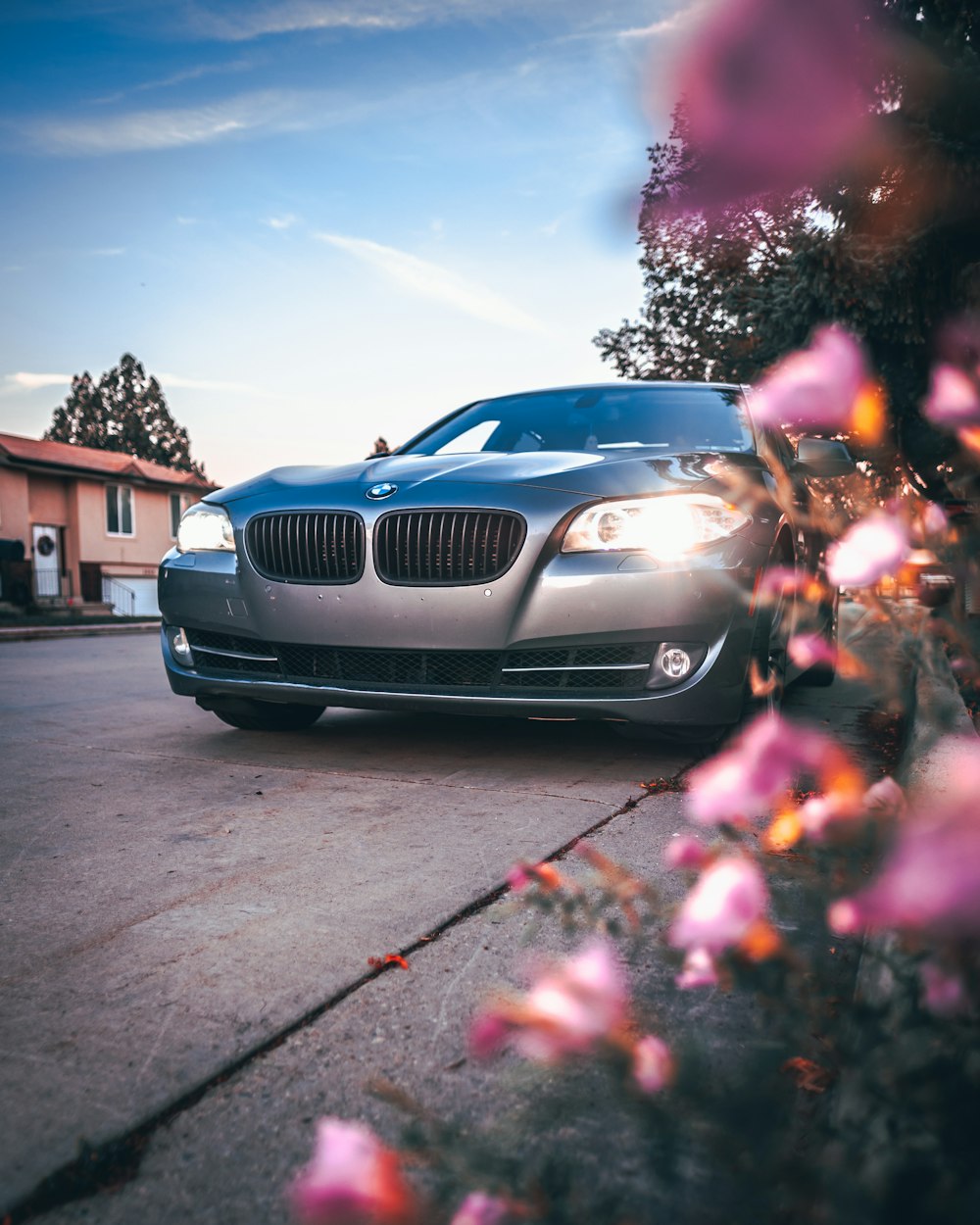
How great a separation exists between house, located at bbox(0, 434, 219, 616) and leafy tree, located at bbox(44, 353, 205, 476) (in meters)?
36.8

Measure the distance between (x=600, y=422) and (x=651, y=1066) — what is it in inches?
151

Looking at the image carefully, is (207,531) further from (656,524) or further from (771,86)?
(771,86)

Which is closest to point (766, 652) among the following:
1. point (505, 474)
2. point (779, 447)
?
point (505, 474)

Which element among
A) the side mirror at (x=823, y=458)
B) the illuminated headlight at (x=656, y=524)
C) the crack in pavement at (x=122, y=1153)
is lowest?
the crack in pavement at (x=122, y=1153)

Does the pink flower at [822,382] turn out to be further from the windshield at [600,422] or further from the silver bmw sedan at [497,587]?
the windshield at [600,422]

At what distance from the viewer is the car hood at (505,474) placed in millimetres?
3141

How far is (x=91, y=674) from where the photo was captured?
23.4 ft

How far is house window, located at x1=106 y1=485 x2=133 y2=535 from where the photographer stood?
101 ft

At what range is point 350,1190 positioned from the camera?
61 cm

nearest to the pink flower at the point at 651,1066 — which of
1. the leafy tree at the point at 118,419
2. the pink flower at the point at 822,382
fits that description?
the pink flower at the point at 822,382

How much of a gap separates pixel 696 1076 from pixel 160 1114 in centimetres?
78

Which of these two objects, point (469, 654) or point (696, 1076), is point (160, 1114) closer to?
point (696, 1076)

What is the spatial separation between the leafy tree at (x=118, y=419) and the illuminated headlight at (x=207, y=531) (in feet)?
224

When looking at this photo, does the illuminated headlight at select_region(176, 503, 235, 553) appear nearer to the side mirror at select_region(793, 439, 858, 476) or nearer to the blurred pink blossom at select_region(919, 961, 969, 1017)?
the side mirror at select_region(793, 439, 858, 476)
